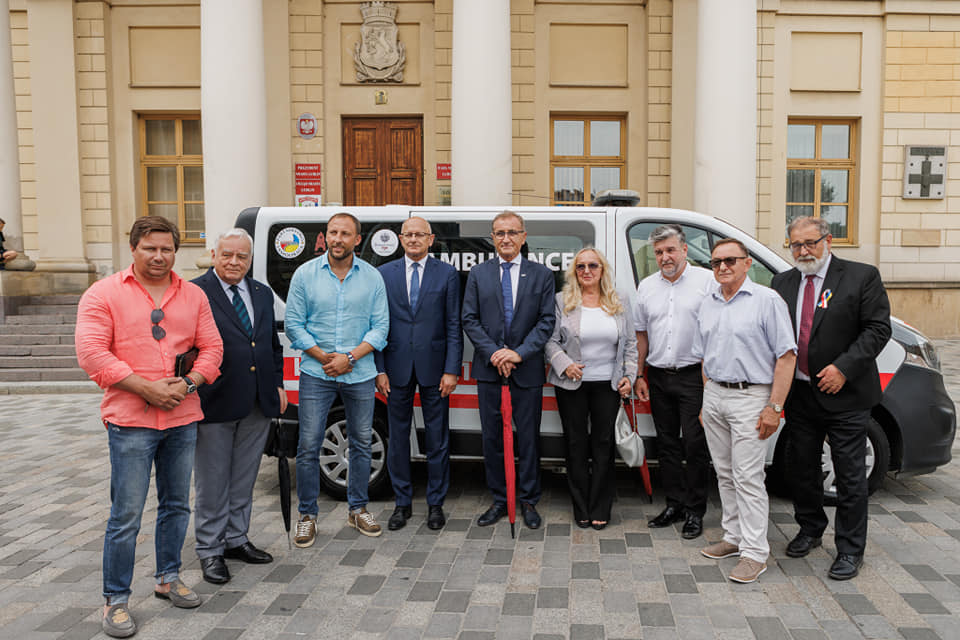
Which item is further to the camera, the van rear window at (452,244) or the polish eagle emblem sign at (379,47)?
the polish eagle emblem sign at (379,47)

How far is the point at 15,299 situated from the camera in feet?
37.2

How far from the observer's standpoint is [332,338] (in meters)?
4.06

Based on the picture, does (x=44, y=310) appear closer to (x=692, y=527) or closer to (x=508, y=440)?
(x=508, y=440)

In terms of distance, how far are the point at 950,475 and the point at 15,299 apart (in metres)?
13.1

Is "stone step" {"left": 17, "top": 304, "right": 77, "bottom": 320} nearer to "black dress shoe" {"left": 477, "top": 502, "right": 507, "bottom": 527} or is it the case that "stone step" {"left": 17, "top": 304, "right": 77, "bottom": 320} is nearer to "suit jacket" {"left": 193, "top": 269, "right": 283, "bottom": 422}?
"suit jacket" {"left": 193, "top": 269, "right": 283, "bottom": 422}

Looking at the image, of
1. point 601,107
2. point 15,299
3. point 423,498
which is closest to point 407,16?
point 601,107

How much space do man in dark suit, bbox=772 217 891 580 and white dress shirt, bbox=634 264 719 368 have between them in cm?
53

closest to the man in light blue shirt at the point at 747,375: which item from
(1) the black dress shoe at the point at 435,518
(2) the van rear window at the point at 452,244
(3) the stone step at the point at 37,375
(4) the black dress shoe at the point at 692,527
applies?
(4) the black dress shoe at the point at 692,527

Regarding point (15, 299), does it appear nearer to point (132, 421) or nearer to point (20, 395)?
point (20, 395)

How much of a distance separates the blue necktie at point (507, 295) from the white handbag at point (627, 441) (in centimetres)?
90

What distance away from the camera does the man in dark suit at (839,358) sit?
345cm

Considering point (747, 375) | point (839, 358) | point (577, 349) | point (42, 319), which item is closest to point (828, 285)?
point (839, 358)

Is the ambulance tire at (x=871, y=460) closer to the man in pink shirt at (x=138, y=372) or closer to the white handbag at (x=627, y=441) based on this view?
the white handbag at (x=627, y=441)

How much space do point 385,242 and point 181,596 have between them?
2.45m
